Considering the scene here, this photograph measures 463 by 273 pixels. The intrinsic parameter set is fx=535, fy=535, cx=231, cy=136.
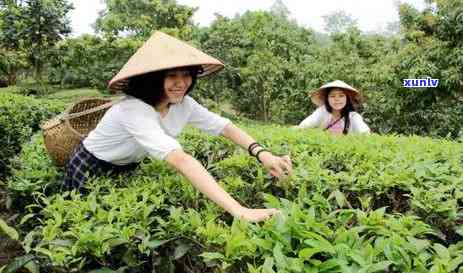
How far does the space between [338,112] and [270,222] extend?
3.39 meters

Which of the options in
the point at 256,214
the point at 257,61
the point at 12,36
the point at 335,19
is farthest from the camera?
the point at 335,19

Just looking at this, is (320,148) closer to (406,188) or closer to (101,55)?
(406,188)

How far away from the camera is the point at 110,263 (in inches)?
69.4

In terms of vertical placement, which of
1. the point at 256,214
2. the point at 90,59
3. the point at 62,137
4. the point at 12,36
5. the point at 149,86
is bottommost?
the point at 256,214

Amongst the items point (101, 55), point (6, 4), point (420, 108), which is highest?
point (6, 4)

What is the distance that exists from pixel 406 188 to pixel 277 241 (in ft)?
3.17

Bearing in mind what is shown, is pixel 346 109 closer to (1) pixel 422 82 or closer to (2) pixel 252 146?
(2) pixel 252 146

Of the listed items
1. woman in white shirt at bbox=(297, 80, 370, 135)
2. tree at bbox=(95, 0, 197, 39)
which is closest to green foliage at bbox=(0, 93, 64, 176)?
woman in white shirt at bbox=(297, 80, 370, 135)

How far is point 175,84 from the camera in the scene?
241 cm

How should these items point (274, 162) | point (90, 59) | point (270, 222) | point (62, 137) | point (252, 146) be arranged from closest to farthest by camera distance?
point (270, 222) < point (274, 162) < point (252, 146) < point (62, 137) < point (90, 59)

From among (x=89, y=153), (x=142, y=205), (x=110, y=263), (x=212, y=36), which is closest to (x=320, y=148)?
(x=89, y=153)

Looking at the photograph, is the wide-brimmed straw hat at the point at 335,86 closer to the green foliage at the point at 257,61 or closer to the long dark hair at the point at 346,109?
the long dark hair at the point at 346,109

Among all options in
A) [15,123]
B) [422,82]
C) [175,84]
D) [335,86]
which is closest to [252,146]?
[175,84]

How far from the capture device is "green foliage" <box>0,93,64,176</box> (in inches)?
218
